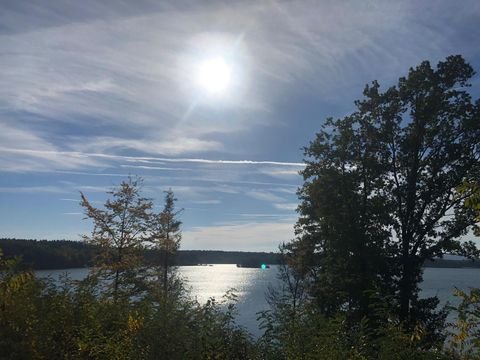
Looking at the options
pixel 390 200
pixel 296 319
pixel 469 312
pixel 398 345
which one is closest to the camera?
pixel 469 312

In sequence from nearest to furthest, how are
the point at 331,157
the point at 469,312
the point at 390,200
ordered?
1. the point at 469,312
2. the point at 390,200
3. the point at 331,157

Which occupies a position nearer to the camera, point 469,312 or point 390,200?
point 469,312

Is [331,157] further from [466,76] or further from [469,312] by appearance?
[469,312]

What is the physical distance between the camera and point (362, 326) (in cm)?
614

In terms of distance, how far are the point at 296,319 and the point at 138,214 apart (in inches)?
553

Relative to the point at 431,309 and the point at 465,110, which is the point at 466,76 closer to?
the point at 465,110

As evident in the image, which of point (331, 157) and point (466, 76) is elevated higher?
point (466, 76)

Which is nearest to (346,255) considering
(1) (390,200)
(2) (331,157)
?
(1) (390,200)

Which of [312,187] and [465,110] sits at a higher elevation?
[465,110]

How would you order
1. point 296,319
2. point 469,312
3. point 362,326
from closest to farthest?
point 469,312 < point 362,326 < point 296,319

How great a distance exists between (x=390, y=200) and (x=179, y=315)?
18.9 m

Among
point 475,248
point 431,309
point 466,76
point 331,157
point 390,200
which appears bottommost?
point 431,309

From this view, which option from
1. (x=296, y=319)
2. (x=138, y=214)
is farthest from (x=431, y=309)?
(x=296, y=319)

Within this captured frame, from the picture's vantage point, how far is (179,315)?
5980mm
